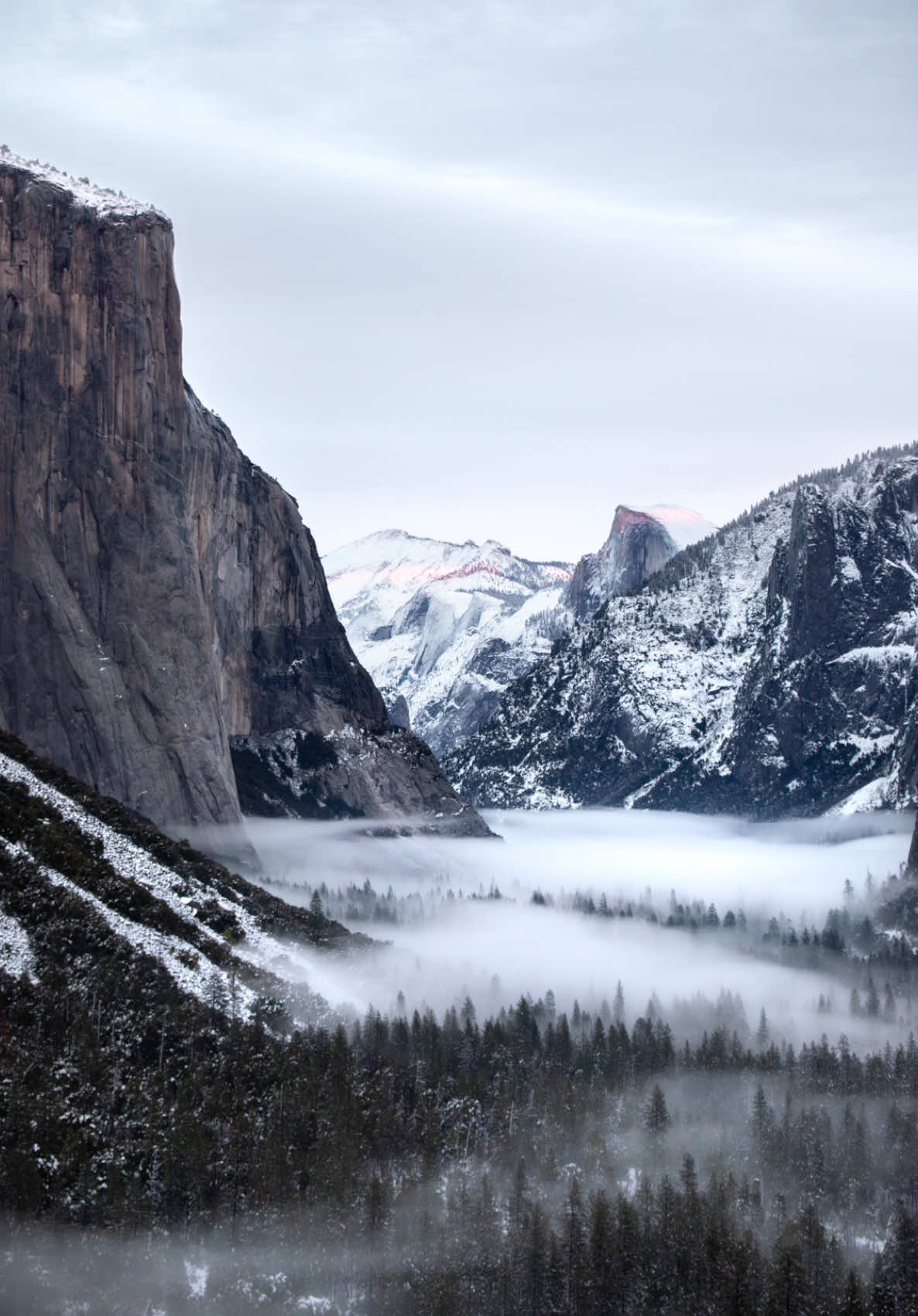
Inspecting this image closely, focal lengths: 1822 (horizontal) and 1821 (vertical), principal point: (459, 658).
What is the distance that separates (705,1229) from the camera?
141m

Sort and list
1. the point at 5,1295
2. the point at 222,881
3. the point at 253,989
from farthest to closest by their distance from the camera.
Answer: the point at 222,881 < the point at 253,989 < the point at 5,1295

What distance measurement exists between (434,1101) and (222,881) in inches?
1505

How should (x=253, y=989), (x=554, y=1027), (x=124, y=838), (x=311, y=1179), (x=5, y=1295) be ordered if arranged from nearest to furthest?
(x=5, y=1295) → (x=311, y=1179) → (x=253, y=989) → (x=124, y=838) → (x=554, y=1027)

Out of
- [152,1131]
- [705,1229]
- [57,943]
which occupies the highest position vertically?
[57,943]

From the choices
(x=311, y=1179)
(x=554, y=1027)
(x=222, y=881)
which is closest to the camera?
(x=311, y=1179)

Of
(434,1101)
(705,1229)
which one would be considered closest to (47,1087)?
(434,1101)

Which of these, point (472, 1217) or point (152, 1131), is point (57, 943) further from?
point (472, 1217)

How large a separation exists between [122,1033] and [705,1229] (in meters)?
47.4

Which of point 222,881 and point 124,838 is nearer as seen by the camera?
point 124,838

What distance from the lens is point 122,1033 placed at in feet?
444

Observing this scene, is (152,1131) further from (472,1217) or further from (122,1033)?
(472,1217)

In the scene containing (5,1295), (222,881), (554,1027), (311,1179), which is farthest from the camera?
(554,1027)

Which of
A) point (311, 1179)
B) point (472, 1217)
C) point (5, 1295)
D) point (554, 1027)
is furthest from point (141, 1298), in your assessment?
point (554, 1027)

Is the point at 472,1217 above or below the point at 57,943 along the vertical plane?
below
